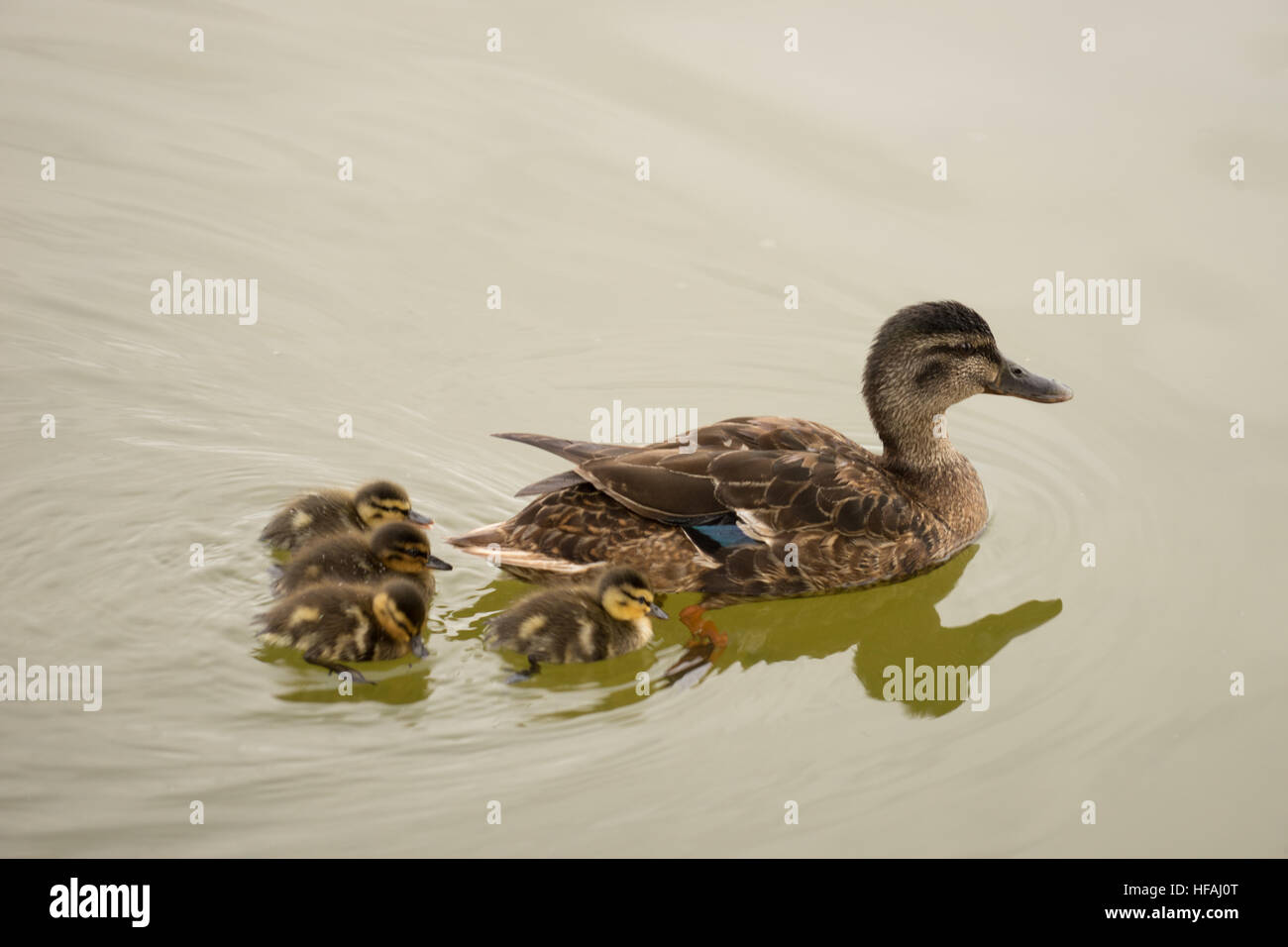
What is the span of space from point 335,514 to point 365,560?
393mm

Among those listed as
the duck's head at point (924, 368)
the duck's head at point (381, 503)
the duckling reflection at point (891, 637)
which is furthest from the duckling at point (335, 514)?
Result: the duck's head at point (924, 368)

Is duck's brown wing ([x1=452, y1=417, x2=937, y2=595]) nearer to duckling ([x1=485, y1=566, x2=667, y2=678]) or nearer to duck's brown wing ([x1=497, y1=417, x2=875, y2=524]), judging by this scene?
duck's brown wing ([x1=497, y1=417, x2=875, y2=524])

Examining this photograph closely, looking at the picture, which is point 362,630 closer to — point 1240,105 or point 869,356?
point 869,356

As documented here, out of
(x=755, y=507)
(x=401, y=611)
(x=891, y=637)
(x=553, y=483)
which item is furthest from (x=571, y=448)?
(x=891, y=637)

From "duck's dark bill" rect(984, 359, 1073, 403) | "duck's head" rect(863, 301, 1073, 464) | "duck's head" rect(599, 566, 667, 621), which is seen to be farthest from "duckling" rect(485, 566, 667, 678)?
"duck's dark bill" rect(984, 359, 1073, 403)

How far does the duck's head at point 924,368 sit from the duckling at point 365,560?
6.11ft

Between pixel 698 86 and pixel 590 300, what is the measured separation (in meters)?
1.88

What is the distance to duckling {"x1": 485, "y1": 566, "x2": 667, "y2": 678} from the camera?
5.54 m

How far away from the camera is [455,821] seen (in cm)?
492

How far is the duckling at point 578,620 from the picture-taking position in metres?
5.54

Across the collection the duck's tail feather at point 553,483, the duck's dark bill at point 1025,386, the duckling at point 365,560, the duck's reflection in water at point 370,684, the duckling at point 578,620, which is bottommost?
the duck's reflection in water at point 370,684

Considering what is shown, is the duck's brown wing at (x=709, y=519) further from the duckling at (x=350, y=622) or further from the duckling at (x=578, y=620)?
the duckling at (x=350, y=622)

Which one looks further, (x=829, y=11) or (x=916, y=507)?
(x=829, y=11)

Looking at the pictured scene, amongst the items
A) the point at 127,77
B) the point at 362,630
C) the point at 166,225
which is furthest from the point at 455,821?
the point at 127,77
